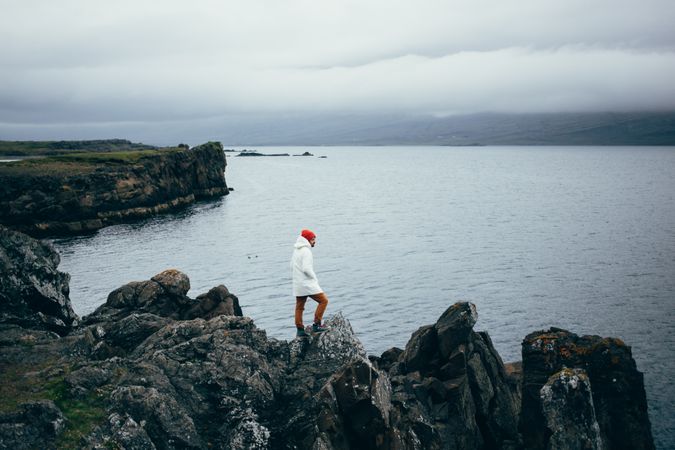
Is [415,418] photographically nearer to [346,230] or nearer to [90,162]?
[346,230]

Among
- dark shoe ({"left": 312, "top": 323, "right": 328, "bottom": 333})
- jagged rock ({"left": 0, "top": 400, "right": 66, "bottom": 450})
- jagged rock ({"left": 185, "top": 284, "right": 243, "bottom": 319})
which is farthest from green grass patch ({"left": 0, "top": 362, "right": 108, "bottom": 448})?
jagged rock ({"left": 185, "top": 284, "right": 243, "bottom": 319})

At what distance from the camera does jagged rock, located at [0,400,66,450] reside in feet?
43.0

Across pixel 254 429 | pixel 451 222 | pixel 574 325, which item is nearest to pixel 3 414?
pixel 254 429

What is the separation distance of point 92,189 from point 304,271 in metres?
82.9

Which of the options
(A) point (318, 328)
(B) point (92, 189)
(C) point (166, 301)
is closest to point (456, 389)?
(A) point (318, 328)

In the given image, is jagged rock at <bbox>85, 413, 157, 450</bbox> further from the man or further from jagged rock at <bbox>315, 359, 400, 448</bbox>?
the man

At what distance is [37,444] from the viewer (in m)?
13.2

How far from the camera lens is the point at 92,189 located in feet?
308

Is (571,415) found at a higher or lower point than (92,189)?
lower

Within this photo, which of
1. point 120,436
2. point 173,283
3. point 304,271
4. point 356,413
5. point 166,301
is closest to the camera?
point 120,436

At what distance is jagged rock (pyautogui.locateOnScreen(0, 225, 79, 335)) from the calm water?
45.7 feet

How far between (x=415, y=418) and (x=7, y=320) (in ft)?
58.7

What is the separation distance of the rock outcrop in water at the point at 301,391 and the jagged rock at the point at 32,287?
1.06 metres

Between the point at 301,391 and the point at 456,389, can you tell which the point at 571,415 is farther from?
the point at 301,391
